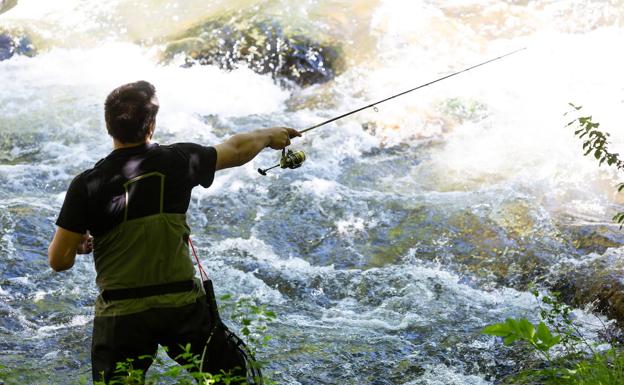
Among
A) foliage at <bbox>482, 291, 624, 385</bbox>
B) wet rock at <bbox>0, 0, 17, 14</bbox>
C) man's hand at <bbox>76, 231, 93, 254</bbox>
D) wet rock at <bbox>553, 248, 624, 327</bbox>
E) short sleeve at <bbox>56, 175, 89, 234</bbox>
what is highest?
short sleeve at <bbox>56, 175, 89, 234</bbox>

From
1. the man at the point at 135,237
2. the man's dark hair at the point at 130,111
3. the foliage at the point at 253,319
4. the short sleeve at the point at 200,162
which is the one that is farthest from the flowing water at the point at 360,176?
the man's dark hair at the point at 130,111

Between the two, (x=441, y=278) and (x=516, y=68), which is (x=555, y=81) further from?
(x=441, y=278)

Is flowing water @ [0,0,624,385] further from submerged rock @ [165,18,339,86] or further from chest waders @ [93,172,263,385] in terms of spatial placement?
chest waders @ [93,172,263,385]

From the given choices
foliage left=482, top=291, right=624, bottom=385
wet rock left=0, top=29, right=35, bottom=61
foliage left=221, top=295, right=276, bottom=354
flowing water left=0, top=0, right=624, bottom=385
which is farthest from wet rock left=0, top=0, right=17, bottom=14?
foliage left=482, top=291, right=624, bottom=385

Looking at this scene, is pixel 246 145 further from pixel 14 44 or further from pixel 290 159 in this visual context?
pixel 14 44

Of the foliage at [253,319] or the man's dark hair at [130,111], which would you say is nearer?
the man's dark hair at [130,111]

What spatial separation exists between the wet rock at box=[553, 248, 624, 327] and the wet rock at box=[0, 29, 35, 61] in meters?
10.1

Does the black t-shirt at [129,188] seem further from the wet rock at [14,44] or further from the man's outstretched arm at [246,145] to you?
the wet rock at [14,44]

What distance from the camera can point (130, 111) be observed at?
3.14 m

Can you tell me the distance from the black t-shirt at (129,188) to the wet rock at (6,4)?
12835 millimetres

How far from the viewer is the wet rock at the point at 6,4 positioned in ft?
47.9

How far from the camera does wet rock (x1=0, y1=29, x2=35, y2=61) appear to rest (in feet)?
42.5

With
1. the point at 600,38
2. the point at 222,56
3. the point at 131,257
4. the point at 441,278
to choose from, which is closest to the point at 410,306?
the point at 441,278

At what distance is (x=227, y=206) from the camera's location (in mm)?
8297
